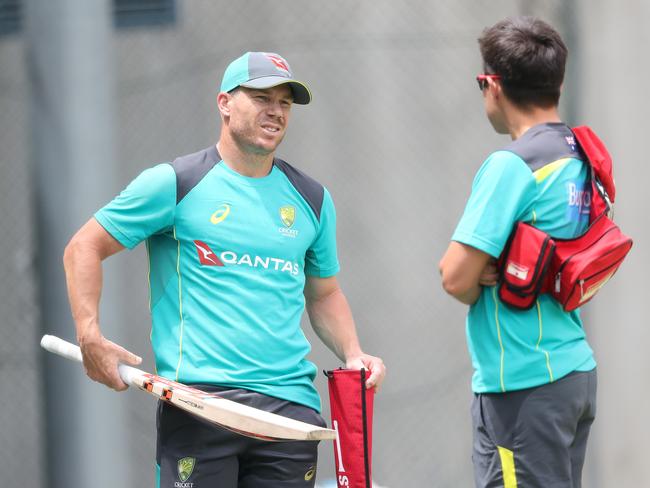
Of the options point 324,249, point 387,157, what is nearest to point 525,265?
point 324,249

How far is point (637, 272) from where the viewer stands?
535 cm

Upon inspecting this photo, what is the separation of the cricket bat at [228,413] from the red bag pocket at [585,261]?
743 mm

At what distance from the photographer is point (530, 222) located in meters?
2.98

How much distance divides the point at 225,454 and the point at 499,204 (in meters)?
1.02

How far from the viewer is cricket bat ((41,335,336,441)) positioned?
9.29ft

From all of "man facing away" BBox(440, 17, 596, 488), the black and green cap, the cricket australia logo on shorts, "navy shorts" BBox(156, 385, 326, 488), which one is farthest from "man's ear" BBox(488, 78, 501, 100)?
the cricket australia logo on shorts

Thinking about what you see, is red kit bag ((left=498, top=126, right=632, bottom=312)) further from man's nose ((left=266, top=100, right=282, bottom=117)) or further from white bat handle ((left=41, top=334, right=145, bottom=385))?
white bat handle ((left=41, top=334, right=145, bottom=385))

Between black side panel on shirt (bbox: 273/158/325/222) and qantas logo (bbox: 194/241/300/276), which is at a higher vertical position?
black side panel on shirt (bbox: 273/158/325/222)

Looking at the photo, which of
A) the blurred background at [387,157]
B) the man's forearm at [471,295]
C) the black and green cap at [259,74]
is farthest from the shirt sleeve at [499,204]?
the blurred background at [387,157]

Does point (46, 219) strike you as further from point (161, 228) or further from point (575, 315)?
point (575, 315)

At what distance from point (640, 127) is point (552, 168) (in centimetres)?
255

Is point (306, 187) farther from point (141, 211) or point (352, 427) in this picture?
point (352, 427)

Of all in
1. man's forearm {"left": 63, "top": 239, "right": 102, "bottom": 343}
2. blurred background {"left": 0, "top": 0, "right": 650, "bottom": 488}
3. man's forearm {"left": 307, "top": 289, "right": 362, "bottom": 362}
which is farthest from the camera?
blurred background {"left": 0, "top": 0, "right": 650, "bottom": 488}

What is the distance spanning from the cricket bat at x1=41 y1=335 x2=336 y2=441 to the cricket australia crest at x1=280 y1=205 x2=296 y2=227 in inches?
22.9
